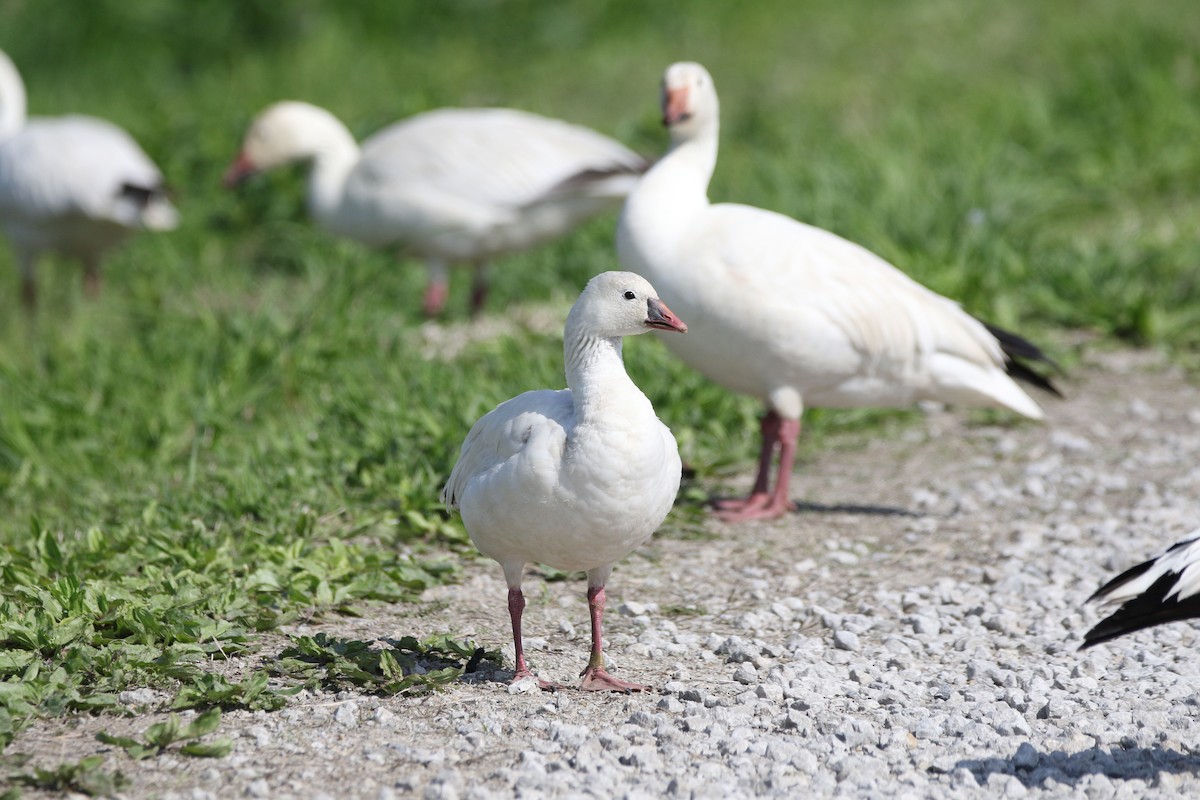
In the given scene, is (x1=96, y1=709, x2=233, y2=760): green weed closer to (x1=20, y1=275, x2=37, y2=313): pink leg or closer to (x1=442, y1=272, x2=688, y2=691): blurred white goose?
(x1=442, y1=272, x2=688, y2=691): blurred white goose

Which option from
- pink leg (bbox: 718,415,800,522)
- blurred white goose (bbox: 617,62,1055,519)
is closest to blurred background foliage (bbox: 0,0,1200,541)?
pink leg (bbox: 718,415,800,522)

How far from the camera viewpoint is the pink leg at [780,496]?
16.6 feet

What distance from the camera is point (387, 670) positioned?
11.5 ft

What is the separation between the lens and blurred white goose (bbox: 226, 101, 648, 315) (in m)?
7.46

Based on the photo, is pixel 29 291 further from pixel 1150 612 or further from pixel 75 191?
pixel 1150 612

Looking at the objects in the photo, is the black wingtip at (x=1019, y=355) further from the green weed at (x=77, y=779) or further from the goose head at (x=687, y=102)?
the green weed at (x=77, y=779)

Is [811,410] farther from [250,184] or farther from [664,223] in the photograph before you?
[250,184]

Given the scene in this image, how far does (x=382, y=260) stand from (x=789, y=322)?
3.21 metres

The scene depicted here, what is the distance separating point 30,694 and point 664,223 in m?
2.66

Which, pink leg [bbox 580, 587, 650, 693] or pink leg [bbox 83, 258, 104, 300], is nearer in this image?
pink leg [bbox 580, 587, 650, 693]

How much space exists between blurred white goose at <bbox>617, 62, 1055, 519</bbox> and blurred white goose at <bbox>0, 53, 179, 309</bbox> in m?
4.60

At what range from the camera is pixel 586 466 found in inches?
130

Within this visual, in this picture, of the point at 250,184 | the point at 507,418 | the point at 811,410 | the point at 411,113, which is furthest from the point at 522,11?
the point at 507,418

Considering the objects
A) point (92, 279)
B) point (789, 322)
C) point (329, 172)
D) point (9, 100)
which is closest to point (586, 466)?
point (789, 322)
